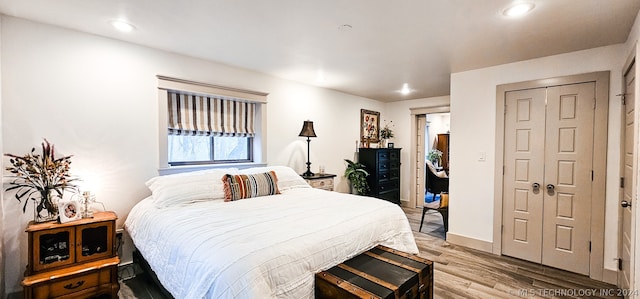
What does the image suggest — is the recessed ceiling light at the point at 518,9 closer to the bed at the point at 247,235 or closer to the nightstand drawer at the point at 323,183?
the bed at the point at 247,235

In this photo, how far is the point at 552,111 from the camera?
3008mm

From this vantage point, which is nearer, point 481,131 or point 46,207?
point 46,207

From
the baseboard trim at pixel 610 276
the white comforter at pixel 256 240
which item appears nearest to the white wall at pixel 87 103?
the white comforter at pixel 256 240

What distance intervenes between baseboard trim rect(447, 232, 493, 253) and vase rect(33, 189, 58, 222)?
4.21 m

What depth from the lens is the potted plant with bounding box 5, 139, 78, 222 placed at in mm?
2168

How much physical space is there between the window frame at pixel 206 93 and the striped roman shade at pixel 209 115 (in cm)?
12

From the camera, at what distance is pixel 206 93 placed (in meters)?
3.28

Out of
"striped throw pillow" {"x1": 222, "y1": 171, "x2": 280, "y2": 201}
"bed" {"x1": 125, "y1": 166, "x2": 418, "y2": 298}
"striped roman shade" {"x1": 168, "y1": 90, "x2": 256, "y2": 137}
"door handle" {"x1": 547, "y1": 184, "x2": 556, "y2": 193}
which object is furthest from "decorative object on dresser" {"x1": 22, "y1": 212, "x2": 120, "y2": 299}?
"door handle" {"x1": 547, "y1": 184, "x2": 556, "y2": 193}

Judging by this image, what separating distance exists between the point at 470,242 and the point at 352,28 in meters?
3.03

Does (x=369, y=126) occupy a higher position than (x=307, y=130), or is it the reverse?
(x=369, y=126)

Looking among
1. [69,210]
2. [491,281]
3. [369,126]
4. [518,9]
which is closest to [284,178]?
[69,210]

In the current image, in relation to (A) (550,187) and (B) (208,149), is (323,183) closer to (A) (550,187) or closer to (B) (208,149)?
(B) (208,149)

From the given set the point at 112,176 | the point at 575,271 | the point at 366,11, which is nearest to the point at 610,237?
the point at 575,271

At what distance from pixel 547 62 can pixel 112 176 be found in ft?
15.2
